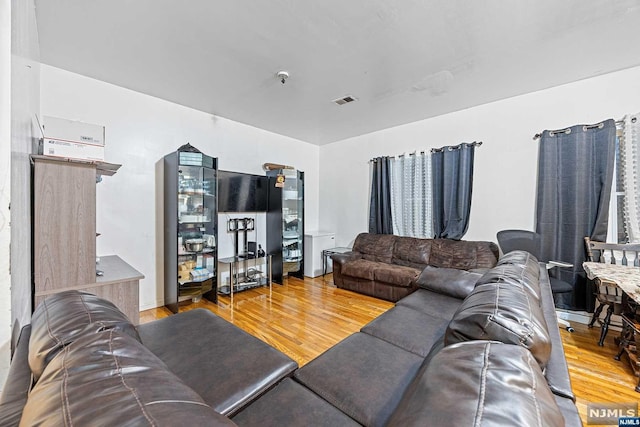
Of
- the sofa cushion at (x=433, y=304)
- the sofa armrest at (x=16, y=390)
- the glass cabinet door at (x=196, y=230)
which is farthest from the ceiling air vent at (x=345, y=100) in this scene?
the sofa armrest at (x=16, y=390)

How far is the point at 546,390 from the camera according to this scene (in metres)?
0.58

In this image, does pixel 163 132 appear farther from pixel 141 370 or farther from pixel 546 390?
pixel 546 390

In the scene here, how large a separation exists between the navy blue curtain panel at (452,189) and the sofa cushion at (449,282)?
147cm

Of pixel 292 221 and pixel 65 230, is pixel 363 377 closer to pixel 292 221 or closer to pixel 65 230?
pixel 65 230

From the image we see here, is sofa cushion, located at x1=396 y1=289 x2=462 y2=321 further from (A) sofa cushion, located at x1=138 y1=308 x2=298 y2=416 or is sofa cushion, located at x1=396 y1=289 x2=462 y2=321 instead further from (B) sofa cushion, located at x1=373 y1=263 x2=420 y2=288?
(A) sofa cushion, located at x1=138 y1=308 x2=298 y2=416

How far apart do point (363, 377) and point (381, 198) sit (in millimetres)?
3506

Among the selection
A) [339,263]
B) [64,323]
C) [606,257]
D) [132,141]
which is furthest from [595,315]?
[132,141]

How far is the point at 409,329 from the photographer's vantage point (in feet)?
5.48

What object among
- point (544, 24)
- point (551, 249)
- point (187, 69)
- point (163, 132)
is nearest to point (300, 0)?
point (187, 69)

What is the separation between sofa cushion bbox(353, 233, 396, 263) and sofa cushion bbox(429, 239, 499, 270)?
0.66 m

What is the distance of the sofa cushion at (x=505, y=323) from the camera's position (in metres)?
0.81

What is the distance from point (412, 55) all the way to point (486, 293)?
7.13 feet

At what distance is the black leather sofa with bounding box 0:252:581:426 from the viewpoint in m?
0.52

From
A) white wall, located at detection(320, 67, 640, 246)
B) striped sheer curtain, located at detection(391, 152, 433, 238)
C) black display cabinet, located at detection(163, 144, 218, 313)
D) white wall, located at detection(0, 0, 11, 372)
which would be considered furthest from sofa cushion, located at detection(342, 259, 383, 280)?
white wall, located at detection(0, 0, 11, 372)
